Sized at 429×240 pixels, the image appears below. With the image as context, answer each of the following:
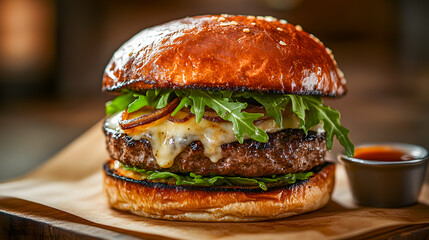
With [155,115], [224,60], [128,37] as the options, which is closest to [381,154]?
[224,60]

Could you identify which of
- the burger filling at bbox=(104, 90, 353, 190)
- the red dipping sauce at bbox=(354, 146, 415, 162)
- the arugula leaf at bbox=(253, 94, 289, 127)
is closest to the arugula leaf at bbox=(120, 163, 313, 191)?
the burger filling at bbox=(104, 90, 353, 190)

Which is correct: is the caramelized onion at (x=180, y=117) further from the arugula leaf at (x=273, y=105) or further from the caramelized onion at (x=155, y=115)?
the arugula leaf at (x=273, y=105)

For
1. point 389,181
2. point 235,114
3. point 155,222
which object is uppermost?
point 235,114

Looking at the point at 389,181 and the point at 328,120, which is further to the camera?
the point at 389,181

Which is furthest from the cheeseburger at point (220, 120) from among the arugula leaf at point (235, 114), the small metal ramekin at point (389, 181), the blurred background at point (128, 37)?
the blurred background at point (128, 37)

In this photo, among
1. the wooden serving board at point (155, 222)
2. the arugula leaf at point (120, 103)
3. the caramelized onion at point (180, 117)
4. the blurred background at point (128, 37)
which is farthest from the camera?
the blurred background at point (128, 37)

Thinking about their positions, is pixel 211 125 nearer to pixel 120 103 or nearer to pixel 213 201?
pixel 213 201

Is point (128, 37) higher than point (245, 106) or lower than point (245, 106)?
lower

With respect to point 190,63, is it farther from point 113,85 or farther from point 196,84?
point 113,85
